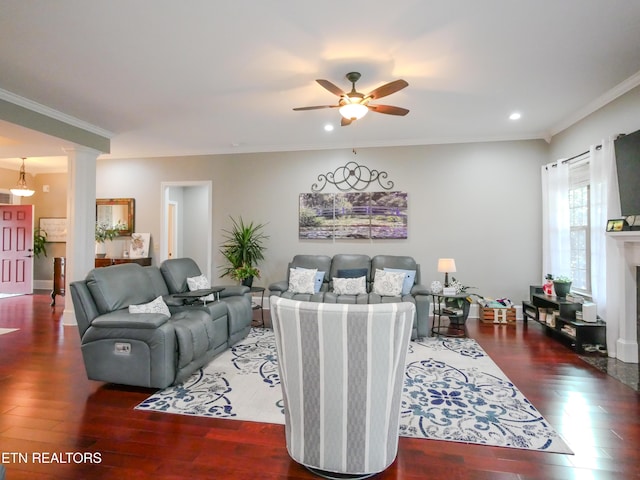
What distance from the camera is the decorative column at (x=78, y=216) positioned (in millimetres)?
4883

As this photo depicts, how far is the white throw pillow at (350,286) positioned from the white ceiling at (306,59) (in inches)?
87.0

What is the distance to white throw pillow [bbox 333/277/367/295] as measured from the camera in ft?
15.7

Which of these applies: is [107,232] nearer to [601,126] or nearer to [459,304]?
[459,304]

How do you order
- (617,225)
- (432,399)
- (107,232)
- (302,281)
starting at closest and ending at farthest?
1. (432,399)
2. (617,225)
3. (302,281)
4. (107,232)

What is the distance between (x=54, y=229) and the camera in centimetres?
783

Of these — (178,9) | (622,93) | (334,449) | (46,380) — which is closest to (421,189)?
(622,93)

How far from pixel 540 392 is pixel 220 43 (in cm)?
387

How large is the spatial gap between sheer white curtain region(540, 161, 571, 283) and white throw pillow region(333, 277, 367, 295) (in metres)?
2.69

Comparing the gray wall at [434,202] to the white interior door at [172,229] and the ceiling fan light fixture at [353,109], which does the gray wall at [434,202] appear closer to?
the white interior door at [172,229]

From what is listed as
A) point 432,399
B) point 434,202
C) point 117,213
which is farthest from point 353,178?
point 117,213

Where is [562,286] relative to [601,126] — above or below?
below

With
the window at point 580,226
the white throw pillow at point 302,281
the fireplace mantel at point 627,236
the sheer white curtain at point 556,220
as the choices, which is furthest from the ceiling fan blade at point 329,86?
the sheer white curtain at point 556,220

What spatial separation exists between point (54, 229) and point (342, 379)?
879 cm

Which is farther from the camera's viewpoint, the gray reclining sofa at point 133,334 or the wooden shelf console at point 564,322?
the wooden shelf console at point 564,322
